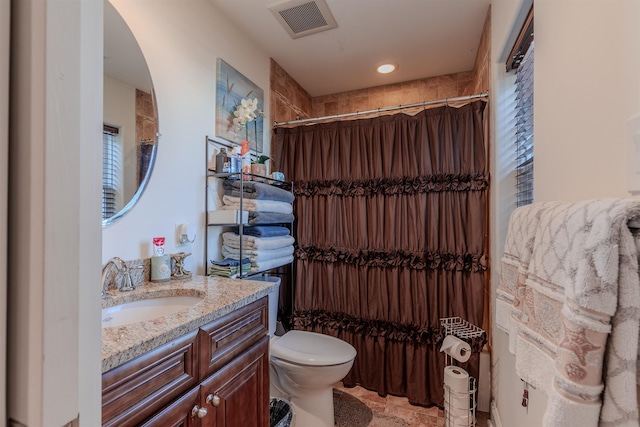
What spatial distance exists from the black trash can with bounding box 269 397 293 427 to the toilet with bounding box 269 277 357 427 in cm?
4

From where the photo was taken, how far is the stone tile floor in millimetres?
1742

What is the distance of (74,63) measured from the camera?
1.04 ft

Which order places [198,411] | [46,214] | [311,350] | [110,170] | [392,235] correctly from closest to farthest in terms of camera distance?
[46,214] < [198,411] < [110,170] < [311,350] < [392,235]

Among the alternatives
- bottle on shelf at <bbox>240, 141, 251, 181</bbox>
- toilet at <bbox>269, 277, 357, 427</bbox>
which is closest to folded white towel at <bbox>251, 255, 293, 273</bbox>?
toilet at <bbox>269, 277, 357, 427</bbox>

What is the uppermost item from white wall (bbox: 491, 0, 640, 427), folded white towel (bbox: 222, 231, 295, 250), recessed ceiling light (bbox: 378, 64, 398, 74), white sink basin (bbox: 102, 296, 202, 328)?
recessed ceiling light (bbox: 378, 64, 398, 74)

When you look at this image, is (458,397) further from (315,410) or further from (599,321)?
(599,321)

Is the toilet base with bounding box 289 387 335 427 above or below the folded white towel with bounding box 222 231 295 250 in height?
below

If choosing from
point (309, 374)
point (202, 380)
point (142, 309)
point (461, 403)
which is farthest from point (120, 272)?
point (461, 403)

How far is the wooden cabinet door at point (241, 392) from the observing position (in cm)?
94

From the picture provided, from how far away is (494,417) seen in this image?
1.62 m

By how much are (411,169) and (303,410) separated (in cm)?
163

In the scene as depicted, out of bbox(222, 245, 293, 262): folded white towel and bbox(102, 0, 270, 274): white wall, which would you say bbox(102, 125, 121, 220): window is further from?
bbox(222, 245, 293, 262): folded white towel

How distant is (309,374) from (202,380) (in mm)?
782

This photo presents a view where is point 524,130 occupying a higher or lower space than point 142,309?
higher
